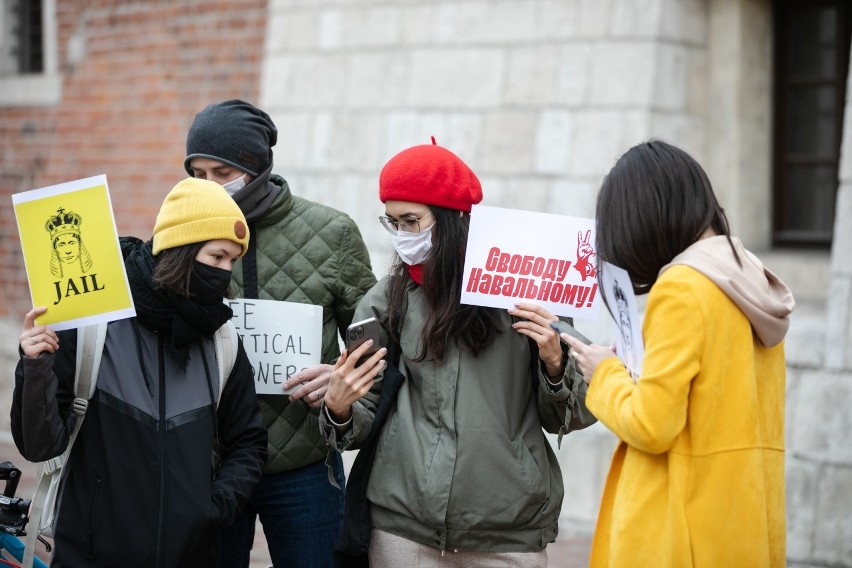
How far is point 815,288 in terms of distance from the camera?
6.58 meters

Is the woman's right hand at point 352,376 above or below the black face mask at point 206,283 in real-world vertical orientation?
below

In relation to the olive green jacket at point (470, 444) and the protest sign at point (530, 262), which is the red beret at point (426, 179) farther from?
the olive green jacket at point (470, 444)

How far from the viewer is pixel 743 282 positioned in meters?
2.72

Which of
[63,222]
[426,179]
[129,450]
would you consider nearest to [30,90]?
[63,222]

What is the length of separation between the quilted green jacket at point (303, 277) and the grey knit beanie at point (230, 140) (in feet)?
0.45

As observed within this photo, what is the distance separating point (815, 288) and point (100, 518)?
4.51m

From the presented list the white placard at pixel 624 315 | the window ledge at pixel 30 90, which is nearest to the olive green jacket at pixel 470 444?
the white placard at pixel 624 315

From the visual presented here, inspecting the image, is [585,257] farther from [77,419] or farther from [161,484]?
[77,419]

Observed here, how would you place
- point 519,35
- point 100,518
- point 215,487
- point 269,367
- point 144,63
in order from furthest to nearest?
point 144,63 < point 519,35 < point 269,367 < point 215,487 < point 100,518

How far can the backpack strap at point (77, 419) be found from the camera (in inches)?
124

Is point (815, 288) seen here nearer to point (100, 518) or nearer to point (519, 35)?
point (519, 35)

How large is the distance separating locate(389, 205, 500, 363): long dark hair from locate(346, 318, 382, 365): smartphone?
0.42 feet

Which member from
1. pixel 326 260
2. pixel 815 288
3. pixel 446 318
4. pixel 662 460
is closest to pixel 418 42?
pixel 815 288

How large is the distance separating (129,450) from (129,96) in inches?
263
